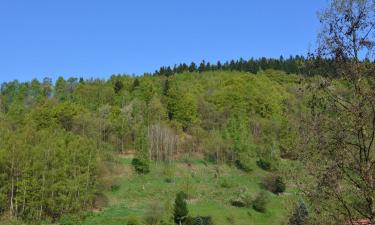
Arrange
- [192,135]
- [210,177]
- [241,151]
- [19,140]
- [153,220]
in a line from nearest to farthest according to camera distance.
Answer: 1. [153,220]
2. [19,140]
3. [210,177]
4. [241,151]
5. [192,135]

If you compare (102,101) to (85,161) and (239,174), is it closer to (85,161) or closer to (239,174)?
(239,174)

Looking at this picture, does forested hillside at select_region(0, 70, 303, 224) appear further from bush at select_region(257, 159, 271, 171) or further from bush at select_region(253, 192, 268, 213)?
bush at select_region(253, 192, 268, 213)

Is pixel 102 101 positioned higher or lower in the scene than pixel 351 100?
higher

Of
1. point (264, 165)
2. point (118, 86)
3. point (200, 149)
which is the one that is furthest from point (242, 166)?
point (118, 86)

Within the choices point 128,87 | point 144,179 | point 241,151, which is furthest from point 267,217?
point 128,87

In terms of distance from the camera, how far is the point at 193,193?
66438mm

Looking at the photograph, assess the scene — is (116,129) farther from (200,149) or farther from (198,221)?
(198,221)

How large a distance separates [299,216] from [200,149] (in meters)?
80.2

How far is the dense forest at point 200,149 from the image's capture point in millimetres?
10016

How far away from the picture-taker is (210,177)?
77625 millimetres

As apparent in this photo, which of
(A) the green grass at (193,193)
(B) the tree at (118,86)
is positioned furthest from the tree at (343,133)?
(B) the tree at (118,86)

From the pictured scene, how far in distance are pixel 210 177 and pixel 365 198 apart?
6857cm

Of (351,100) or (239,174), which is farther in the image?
(239,174)

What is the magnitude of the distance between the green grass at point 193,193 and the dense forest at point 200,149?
0.84 ft
